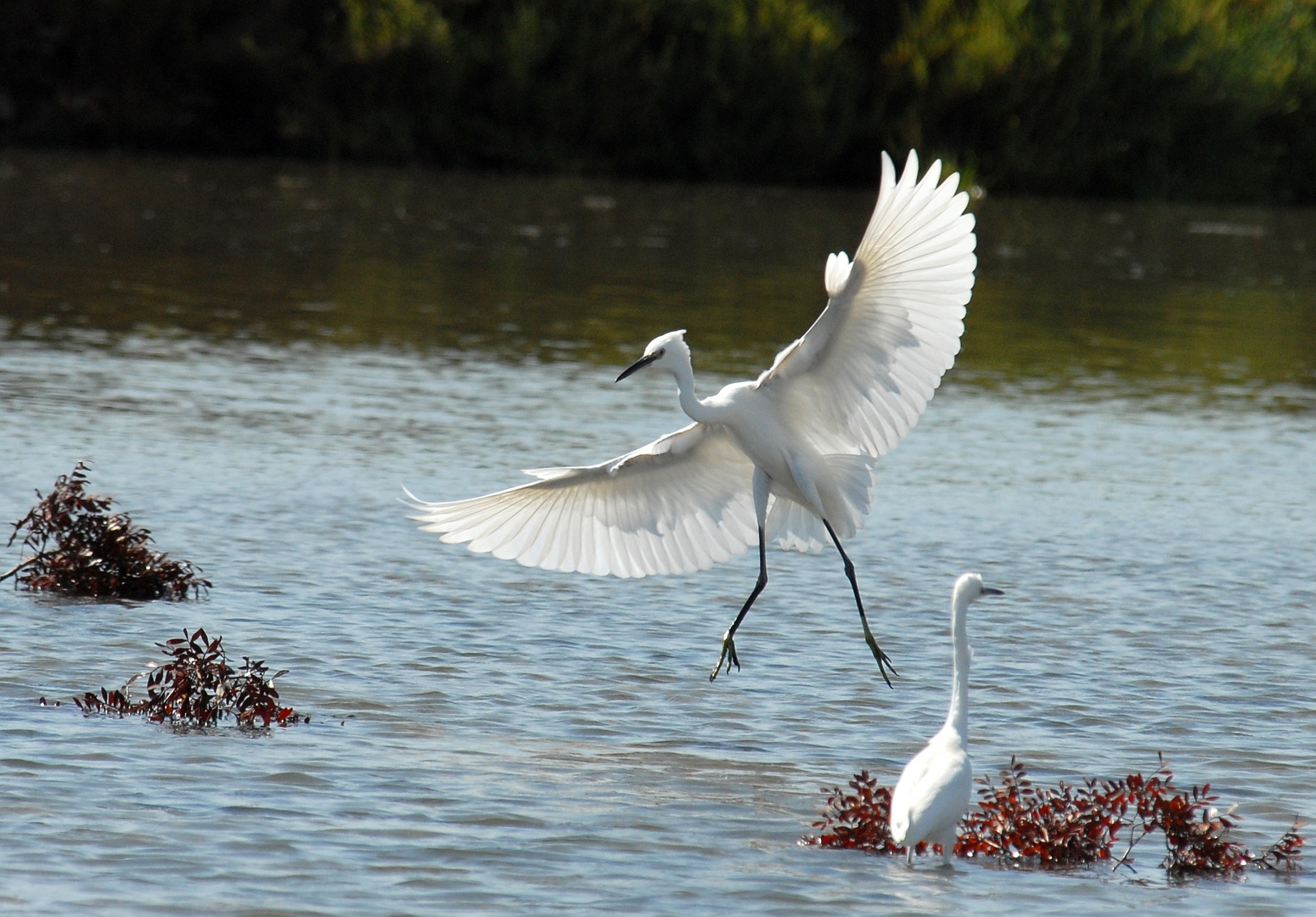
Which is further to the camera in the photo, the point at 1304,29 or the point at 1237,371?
the point at 1304,29

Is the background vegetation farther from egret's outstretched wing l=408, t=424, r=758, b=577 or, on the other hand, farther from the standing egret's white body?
the standing egret's white body

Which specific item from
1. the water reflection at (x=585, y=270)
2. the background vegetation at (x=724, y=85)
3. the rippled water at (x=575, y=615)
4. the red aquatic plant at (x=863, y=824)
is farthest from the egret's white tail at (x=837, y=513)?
the background vegetation at (x=724, y=85)

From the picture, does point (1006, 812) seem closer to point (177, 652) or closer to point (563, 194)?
point (177, 652)

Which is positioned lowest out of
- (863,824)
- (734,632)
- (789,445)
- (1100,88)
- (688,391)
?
(863,824)

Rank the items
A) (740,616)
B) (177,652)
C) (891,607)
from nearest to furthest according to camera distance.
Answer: (177,652) → (740,616) → (891,607)

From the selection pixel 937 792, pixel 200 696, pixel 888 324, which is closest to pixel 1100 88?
pixel 888 324

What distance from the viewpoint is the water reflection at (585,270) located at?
57.5 ft

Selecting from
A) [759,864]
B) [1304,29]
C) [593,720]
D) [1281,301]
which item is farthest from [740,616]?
[1304,29]

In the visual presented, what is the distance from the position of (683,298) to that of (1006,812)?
15.2 meters

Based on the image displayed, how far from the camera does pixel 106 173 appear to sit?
31.4 m

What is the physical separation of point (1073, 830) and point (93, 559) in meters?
4.68

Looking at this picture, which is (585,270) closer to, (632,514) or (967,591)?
(632,514)

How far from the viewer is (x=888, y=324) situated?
24.2ft

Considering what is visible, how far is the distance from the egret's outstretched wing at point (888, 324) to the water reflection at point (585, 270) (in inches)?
334
